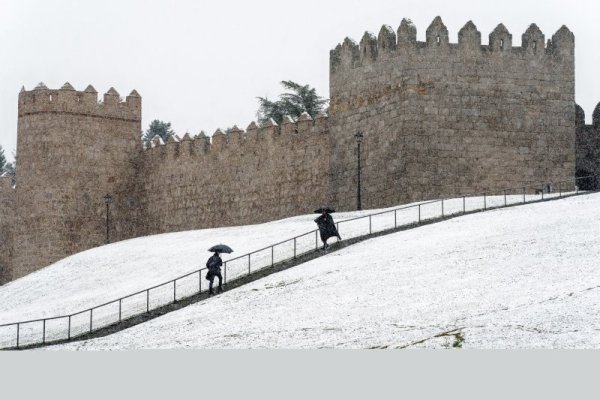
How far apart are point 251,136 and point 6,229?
1352 cm

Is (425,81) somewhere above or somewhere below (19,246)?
above

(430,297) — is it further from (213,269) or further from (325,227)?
(325,227)

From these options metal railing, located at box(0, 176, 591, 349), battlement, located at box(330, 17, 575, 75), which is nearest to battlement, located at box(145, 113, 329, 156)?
battlement, located at box(330, 17, 575, 75)

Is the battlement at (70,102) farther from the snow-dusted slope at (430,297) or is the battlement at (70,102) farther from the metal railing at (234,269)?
the snow-dusted slope at (430,297)

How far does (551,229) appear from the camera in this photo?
123 ft

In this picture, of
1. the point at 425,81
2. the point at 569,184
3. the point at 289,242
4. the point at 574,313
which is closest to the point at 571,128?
the point at 569,184

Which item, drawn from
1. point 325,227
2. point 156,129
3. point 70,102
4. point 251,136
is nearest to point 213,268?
point 325,227

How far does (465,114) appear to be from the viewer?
162 feet

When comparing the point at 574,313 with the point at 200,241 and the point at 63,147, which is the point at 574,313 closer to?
the point at 200,241

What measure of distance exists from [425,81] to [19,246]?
2021cm

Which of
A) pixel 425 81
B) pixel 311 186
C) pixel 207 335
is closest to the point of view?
pixel 207 335

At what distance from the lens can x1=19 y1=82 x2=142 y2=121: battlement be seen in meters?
61.6

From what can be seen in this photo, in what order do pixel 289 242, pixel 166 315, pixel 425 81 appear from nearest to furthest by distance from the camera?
pixel 166 315 → pixel 289 242 → pixel 425 81

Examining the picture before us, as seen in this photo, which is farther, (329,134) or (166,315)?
(329,134)
